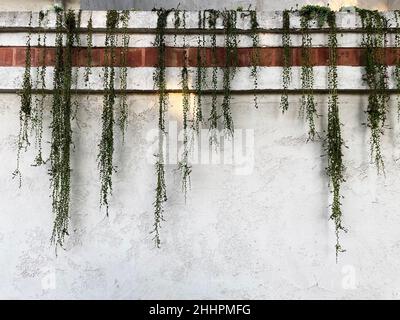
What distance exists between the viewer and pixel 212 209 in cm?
433

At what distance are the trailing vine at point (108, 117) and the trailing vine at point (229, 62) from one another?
981 millimetres

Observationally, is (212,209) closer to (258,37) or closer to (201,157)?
(201,157)

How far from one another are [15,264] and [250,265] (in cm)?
202

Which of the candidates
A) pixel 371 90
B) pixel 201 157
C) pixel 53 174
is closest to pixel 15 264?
pixel 53 174

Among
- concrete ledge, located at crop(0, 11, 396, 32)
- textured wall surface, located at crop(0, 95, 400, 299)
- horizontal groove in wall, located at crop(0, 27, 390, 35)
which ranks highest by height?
concrete ledge, located at crop(0, 11, 396, 32)

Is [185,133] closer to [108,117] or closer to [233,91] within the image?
[233,91]

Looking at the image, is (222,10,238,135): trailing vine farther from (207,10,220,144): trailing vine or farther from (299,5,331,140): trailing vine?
(299,5,331,140): trailing vine

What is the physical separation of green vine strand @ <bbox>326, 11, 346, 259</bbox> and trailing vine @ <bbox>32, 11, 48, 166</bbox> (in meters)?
2.52

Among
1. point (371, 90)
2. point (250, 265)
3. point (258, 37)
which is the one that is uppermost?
point (258, 37)

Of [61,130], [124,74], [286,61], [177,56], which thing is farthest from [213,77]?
[61,130]

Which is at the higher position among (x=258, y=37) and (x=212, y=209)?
(x=258, y=37)

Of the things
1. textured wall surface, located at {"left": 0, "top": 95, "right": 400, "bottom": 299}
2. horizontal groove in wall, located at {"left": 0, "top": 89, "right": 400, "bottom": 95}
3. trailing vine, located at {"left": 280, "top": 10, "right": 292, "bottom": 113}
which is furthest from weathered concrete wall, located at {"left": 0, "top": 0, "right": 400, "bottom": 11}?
textured wall surface, located at {"left": 0, "top": 95, "right": 400, "bottom": 299}

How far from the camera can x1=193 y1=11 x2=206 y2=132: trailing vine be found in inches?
173
